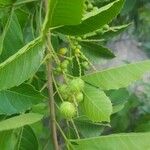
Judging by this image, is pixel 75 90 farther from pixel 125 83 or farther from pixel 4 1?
pixel 4 1

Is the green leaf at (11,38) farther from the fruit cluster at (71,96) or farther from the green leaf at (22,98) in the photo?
the fruit cluster at (71,96)

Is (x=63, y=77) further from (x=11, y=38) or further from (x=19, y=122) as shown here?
(x=11, y=38)

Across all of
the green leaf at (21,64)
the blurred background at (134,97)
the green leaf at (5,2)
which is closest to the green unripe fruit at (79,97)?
the green leaf at (21,64)

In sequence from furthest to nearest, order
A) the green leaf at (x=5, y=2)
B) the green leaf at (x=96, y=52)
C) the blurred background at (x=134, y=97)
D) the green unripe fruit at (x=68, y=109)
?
the blurred background at (x=134, y=97)
the green leaf at (x=96, y=52)
the green leaf at (x=5, y=2)
the green unripe fruit at (x=68, y=109)

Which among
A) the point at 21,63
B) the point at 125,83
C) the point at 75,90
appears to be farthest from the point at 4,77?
the point at 125,83

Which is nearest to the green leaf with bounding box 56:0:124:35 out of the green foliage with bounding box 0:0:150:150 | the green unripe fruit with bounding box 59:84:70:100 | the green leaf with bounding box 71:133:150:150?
the green foliage with bounding box 0:0:150:150

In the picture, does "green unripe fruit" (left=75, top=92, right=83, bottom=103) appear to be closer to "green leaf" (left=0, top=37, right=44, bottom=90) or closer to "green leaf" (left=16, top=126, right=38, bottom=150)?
"green leaf" (left=0, top=37, right=44, bottom=90)
